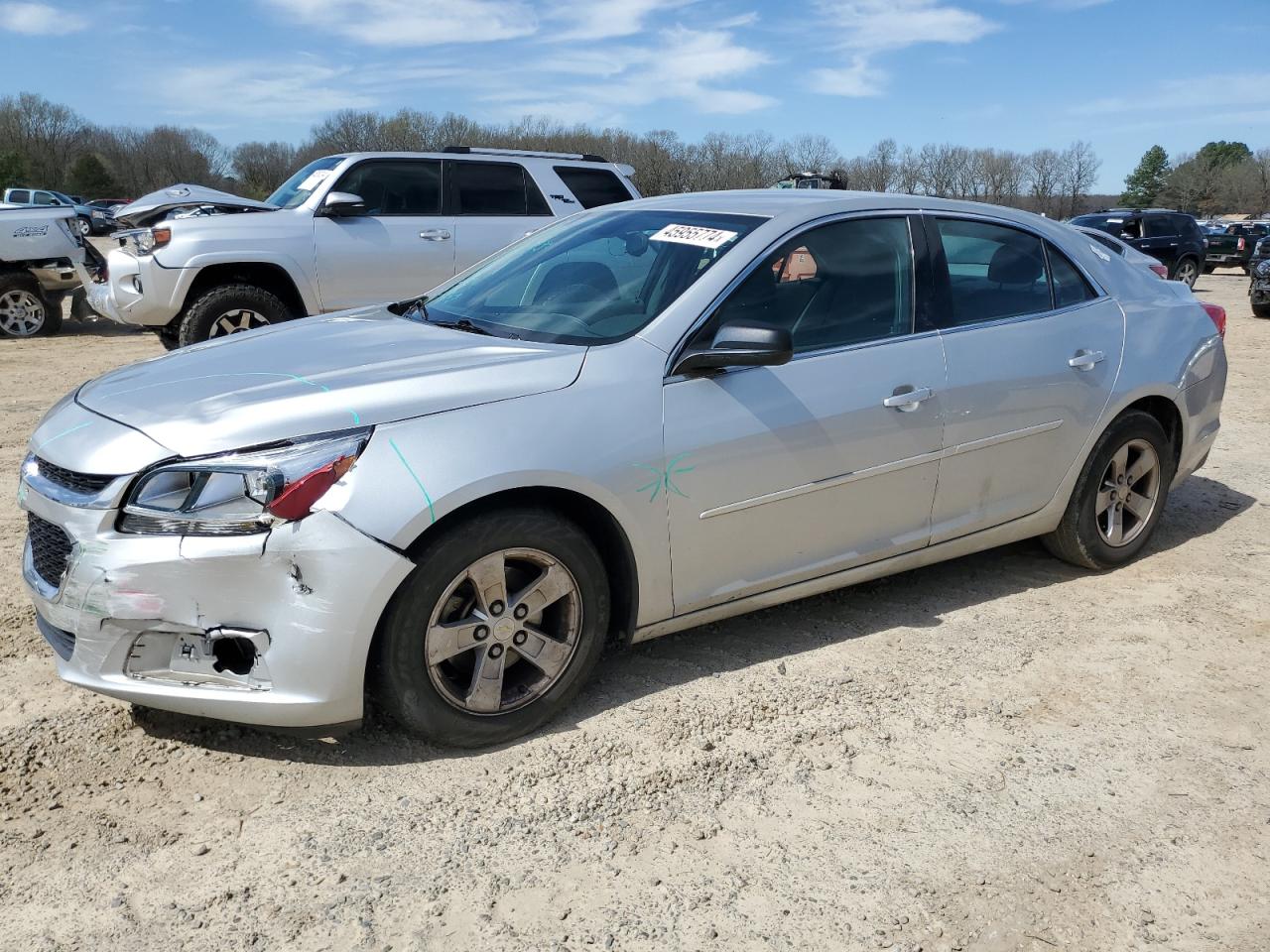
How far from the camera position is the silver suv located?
28.1 feet

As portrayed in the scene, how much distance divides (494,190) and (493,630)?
24.2 ft

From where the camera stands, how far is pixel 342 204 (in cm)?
878

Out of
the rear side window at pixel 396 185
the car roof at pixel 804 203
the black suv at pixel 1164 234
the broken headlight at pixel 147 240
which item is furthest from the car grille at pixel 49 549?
the black suv at pixel 1164 234

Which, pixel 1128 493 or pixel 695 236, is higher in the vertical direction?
pixel 695 236

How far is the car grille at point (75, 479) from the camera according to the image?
9.55 feet

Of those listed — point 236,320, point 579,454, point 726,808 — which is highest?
point 579,454

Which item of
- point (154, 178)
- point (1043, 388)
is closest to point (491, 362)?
point (1043, 388)

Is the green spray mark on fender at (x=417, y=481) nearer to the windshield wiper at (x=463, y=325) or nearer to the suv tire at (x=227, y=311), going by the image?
the windshield wiper at (x=463, y=325)

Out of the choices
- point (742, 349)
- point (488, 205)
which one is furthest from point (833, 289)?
point (488, 205)

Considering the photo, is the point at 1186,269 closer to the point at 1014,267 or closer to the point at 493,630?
the point at 1014,267

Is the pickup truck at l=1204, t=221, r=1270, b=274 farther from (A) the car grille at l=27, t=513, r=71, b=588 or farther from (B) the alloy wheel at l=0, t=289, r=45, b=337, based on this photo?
(A) the car grille at l=27, t=513, r=71, b=588

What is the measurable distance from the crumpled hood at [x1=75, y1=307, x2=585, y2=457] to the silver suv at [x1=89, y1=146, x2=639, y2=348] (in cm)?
526

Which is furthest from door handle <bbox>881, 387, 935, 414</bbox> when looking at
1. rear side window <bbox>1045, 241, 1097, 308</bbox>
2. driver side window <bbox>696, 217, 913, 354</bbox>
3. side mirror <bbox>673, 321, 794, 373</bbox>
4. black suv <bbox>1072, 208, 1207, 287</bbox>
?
black suv <bbox>1072, 208, 1207, 287</bbox>

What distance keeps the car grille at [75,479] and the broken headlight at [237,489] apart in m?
0.11
